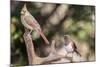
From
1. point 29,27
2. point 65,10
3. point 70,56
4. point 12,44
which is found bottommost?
point 70,56

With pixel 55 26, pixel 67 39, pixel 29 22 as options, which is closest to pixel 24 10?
pixel 29 22

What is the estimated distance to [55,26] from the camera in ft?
6.68

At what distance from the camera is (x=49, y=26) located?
2008 mm

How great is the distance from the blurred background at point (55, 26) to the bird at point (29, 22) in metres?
0.03

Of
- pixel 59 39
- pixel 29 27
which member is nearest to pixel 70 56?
pixel 59 39

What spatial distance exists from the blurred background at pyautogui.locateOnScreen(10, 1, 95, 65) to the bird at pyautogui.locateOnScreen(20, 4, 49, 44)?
0.09 feet

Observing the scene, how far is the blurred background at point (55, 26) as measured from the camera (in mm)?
1887

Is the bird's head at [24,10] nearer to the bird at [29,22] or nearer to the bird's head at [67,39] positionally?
the bird at [29,22]

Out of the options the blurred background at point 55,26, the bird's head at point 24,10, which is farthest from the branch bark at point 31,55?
the bird's head at point 24,10

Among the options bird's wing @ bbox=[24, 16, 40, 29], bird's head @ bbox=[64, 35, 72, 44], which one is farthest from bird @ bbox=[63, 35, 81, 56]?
bird's wing @ bbox=[24, 16, 40, 29]

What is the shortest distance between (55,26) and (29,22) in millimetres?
261

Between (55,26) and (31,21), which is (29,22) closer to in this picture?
(31,21)
